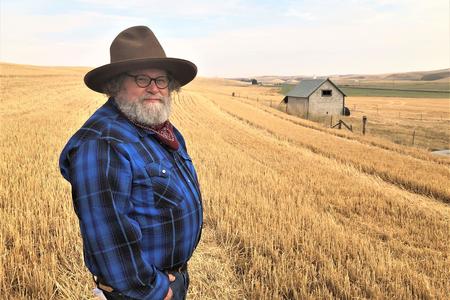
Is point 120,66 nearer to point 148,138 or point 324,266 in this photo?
point 148,138

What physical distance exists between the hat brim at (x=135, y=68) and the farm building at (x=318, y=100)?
38485 mm

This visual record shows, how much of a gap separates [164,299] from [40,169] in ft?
20.0

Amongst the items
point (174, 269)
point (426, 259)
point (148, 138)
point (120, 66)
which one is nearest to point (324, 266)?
point (426, 259)

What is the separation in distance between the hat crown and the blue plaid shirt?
32 centimetres

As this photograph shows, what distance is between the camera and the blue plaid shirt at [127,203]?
1987mm

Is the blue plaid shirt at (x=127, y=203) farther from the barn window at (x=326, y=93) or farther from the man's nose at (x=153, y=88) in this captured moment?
the barn window at (x=326, y=93)

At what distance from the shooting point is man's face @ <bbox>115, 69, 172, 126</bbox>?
2359 millimetres

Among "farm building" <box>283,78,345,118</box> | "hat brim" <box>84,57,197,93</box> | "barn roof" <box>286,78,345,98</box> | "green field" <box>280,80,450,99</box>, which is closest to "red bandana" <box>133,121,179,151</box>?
"hat brim" <box>84,57,197,93</box>

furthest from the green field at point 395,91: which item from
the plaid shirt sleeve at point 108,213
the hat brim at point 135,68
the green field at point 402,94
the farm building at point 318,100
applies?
the plaid shirt sleeve at point 108,213

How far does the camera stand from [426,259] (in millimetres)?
A: 5199

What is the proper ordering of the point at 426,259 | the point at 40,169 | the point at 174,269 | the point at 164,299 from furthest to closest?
the point at 40,169, the point at 426,259, the point at 174,269, the point at 164,299

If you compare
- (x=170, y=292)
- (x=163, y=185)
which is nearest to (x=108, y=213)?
(x=163, y=185)

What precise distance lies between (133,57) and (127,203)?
0.86 metres

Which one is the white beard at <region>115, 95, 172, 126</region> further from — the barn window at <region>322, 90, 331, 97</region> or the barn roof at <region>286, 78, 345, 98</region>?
the barn window at <region>322, 90, 331, 97</region>
